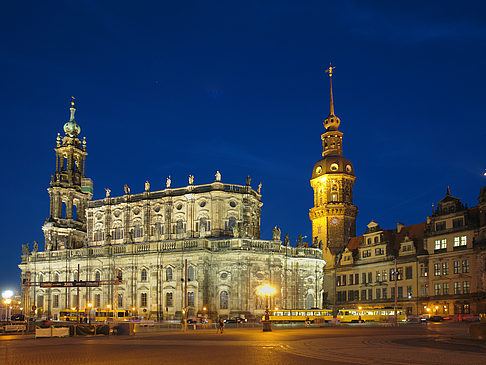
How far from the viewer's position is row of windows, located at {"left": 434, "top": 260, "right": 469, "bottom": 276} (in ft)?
228

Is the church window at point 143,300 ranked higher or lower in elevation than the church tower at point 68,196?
lower

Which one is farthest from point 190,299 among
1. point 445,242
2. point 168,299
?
point 445,242

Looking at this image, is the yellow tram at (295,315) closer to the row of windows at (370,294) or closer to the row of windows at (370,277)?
the row of windows at (370,294)

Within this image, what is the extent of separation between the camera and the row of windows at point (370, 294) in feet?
258

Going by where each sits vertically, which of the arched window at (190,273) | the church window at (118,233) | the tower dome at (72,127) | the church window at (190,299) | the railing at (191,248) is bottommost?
the church window at (190,299)

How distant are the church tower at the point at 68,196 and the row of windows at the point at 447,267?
54249 millimetres

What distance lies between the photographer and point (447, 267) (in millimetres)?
72125

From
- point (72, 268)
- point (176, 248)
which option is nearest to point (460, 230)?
point (176, 248)

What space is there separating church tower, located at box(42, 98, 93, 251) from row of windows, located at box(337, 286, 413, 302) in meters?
42.2

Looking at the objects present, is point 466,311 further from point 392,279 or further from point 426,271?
point 392,279

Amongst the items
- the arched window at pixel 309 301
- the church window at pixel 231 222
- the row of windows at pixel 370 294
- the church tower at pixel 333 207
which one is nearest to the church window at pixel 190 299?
the church window at pixel 231 222

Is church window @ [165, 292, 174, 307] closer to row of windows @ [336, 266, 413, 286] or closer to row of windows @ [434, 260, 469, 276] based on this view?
row of windows @ [336, 266, 413, 286]

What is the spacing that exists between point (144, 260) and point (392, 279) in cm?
3377

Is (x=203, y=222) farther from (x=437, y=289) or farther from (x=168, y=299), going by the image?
(x=437, y=289)
